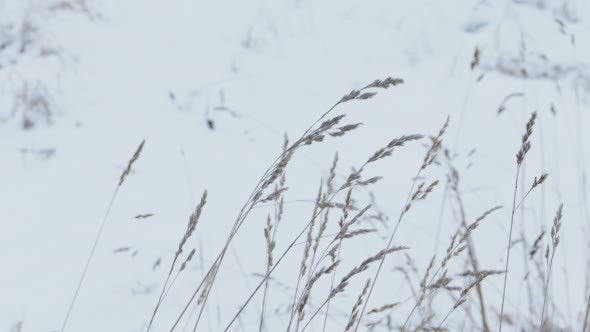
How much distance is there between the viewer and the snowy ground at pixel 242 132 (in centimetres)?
204

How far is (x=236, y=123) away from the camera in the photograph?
3076mm

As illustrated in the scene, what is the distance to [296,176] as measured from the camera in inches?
107

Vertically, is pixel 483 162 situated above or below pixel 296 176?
above

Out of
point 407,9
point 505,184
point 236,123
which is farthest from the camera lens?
point 407,9

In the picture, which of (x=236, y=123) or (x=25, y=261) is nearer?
(x=25, y=261)

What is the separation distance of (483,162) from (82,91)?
2.14m

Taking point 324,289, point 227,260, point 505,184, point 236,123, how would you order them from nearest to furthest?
point 324,289 < point 227,260 < point 505,184 < point 236,123

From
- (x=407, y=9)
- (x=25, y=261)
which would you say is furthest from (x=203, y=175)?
(x=407, y=9)

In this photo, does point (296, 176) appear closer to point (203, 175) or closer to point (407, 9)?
point (203, 175)

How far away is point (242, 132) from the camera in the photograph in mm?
3008

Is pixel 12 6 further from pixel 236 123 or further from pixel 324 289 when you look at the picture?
pixel 324 289

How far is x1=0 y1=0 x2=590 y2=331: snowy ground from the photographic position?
2.04 m

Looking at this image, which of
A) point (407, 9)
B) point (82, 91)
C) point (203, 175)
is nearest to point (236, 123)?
point (203, 175)

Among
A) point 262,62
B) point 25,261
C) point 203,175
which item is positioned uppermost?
point 262,62
